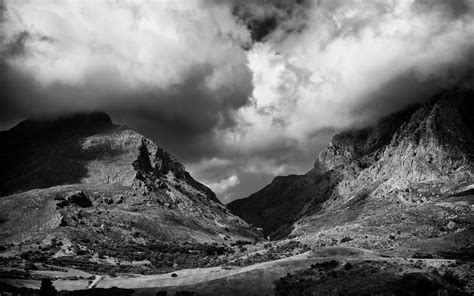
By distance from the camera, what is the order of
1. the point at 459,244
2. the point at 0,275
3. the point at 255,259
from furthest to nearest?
the point at 255,259 < the point at 459,244 < the point at 0,275

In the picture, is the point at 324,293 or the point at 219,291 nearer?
the point at 324,293

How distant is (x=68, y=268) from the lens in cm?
18838

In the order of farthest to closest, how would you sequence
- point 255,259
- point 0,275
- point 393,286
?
point 255,259 < point 0,275 < point 393,286

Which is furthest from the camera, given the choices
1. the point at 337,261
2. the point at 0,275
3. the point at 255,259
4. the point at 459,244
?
the point at 255,259

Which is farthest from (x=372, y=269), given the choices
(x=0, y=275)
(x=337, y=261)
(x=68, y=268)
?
(x=68, y=268)

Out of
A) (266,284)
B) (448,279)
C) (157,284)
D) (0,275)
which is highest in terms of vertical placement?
(0,275)

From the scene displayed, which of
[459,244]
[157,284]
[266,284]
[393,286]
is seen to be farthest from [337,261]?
[459,244]

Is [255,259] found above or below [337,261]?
above

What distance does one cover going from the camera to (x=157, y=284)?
13788 centimetres

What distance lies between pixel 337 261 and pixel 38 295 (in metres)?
76.9

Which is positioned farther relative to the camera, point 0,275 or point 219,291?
point 0,275

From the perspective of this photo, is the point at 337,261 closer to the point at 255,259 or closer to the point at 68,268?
the point at 255,259

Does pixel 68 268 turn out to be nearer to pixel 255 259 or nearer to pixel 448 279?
pixel 255 259

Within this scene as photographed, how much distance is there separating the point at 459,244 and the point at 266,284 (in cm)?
9076
